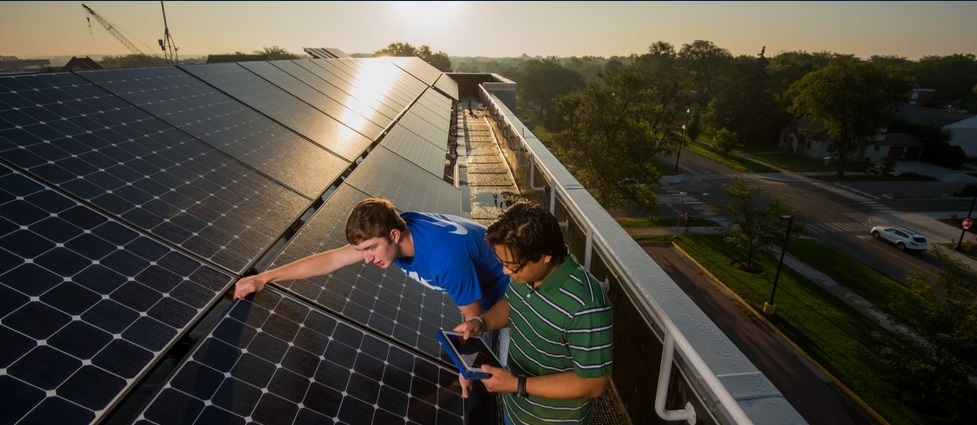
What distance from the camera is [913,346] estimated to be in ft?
54.9

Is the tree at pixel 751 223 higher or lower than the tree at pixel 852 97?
lower

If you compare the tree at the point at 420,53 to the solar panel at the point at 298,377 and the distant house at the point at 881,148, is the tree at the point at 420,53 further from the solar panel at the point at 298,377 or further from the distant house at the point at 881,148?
the solar panel at the point at 298,377

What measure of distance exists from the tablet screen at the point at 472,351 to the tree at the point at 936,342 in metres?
21.0

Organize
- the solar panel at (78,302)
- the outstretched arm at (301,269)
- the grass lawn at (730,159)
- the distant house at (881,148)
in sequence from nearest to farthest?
the solar panel at (78,302) → the outstretched arm at (301,269) → the grass lawn at (730,159) → the distant house at (881,148)

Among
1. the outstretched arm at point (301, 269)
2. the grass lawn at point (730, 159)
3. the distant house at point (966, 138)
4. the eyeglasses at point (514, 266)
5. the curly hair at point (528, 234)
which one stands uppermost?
the curly hair at point (528, 234)

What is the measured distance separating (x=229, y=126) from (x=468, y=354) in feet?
16.3

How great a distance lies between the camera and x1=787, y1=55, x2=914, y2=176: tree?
155 ft

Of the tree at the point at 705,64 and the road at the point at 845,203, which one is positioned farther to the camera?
the tree at the point at 705,64

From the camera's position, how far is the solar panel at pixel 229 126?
5035mm

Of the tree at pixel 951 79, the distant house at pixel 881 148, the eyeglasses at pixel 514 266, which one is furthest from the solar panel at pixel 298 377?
the tree at pixel 951 79

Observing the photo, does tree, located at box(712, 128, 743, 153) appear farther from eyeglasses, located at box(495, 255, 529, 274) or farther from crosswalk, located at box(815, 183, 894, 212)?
eyeglasses, located at box(495, 255, 529, 274)

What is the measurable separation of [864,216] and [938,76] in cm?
9084

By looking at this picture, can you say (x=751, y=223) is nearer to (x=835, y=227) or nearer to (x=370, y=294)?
(x=835, y=227)

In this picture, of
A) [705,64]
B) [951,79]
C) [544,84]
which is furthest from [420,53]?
[951,79]
